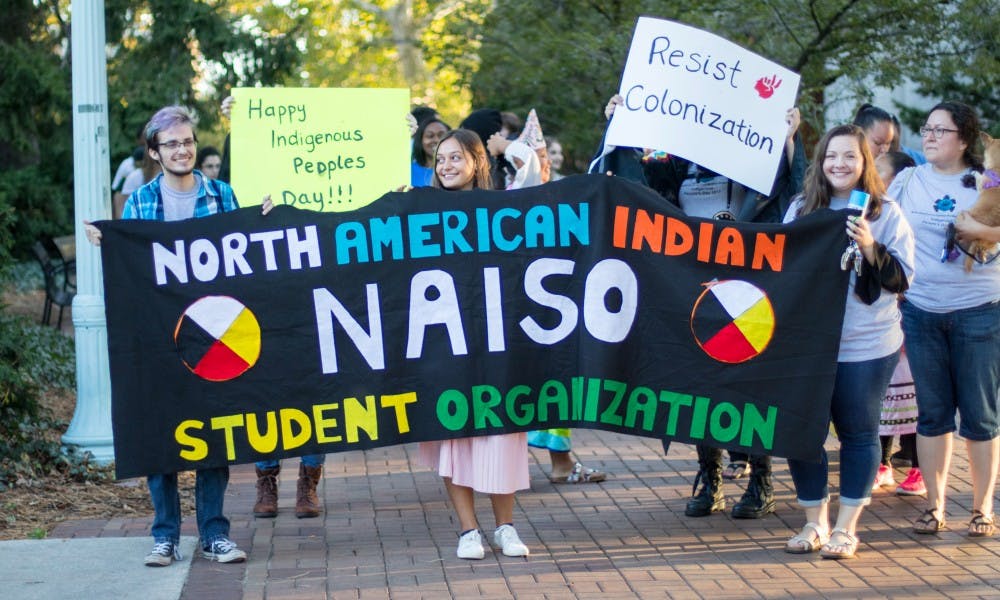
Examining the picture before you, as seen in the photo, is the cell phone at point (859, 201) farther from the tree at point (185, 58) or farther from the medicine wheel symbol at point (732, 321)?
the tree at point (185, 58)

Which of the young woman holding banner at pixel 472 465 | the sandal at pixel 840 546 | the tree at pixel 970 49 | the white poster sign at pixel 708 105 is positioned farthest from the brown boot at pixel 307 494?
the tree at pixel 970 49

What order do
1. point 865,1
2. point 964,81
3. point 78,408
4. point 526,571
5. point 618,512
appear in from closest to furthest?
1. point 526,571
2. point 618,512
3. point 78,408
4. point 865,1
5. point 964,81

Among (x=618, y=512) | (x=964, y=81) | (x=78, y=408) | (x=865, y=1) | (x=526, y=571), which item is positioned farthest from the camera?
(x=964, y=81)

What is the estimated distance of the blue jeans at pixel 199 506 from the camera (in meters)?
5.87

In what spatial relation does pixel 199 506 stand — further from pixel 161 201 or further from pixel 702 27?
pixel 702 27

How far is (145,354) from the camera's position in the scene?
5.87 m

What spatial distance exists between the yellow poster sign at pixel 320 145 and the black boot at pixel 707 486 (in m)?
2.09

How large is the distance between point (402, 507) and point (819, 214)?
2.76 meters

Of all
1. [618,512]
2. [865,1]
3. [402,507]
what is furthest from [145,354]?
[865,1]

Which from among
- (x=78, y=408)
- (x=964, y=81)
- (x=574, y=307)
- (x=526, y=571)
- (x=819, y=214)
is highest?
(x=964, y=81)

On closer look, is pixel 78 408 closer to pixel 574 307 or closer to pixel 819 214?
pixel 574 307

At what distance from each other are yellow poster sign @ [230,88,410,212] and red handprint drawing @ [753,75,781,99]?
1.77 metres

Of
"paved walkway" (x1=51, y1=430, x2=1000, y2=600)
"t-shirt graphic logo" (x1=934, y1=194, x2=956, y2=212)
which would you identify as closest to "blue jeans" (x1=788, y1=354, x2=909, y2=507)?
"paved walkway" (x1=51, y1=430, x2=1000, y2=600)

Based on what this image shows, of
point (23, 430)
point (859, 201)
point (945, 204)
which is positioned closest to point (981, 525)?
point (945, 204)
